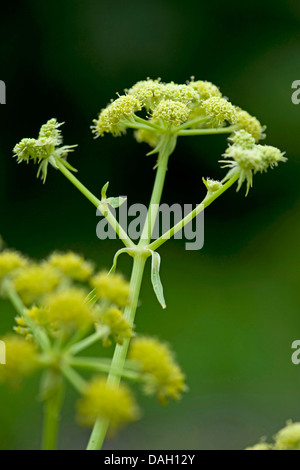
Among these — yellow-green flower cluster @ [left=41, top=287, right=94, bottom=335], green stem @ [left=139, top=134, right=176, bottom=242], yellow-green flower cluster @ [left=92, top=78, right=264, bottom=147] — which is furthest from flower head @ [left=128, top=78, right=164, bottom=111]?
yellow-green flower cluster @ [left=41, top=287, right=94, bottom=335]

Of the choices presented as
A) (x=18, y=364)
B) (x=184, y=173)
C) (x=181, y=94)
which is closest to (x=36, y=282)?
(x=18, y=364)

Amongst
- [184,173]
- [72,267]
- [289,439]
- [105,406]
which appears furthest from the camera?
[184,173]

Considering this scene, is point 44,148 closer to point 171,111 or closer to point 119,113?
point 119,113

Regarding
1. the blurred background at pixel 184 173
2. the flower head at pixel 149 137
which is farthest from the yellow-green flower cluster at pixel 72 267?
the blurred background at pixel 184 173

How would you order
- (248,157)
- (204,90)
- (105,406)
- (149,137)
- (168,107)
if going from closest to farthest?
(105,406) → (248,157) → (168,107) → (204,90) → (149,137)

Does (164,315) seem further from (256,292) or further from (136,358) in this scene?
(136,358)

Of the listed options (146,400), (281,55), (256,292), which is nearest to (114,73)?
(281,55)

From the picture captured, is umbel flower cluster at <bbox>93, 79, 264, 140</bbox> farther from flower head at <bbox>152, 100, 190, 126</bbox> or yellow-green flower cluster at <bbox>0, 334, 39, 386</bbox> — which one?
yellow-green flower cluster at <bbox>0, 334, 39, 386</bbox>
